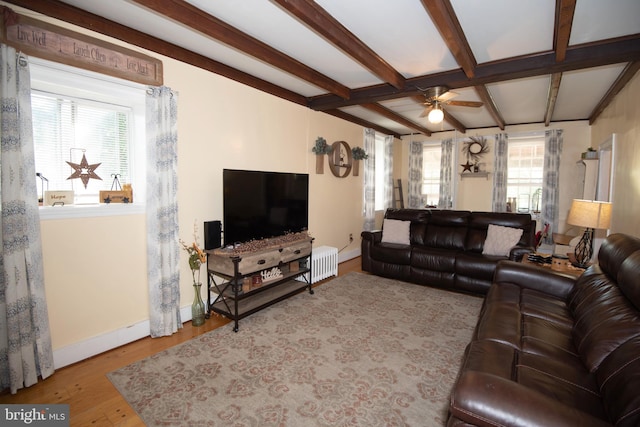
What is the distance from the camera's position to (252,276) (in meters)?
3.39

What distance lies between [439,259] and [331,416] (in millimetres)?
2819

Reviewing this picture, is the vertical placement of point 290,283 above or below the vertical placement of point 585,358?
below

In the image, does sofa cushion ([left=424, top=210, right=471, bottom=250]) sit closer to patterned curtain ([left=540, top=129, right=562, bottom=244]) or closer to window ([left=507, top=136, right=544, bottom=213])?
patterned curtain ([left=540, top=129, right=562, bottom=244])

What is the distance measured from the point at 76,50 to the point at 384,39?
8.18 feet

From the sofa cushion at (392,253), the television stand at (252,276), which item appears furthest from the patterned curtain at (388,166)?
the television stand at (252,276)

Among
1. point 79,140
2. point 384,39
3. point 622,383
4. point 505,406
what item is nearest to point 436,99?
point 384,39

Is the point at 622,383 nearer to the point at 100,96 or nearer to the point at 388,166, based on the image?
the point at 100,96

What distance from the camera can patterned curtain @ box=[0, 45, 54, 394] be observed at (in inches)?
78.2

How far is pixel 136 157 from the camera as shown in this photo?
2.87m

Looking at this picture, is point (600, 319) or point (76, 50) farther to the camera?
point (76, 50)

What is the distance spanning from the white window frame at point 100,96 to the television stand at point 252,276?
0.92 m

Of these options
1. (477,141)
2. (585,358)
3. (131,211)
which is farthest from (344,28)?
(477,141)

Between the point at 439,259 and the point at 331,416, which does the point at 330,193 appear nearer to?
the point at 439,259

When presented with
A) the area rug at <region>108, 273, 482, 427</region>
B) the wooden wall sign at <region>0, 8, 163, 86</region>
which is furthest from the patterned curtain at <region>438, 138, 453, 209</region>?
the wooden wall sign at <region>0, 8, 163, 86</region>
